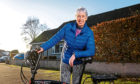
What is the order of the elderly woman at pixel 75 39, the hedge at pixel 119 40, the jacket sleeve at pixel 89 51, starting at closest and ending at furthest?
the jacket sleeve at pixel 89 51 → the elderly woman at pixel 75 39 → the hedge at pixel 119 40

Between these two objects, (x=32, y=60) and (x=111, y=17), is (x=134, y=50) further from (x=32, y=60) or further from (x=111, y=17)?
(x=111, y=17)

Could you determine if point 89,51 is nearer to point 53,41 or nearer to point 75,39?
point 75,39

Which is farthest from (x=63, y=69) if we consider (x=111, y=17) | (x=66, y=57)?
(x=111, y=17)

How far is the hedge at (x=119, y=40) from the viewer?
35.9ft

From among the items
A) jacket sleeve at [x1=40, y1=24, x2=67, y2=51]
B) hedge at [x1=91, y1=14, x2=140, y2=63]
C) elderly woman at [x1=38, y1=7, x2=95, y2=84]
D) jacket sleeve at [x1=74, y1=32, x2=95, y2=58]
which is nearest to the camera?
jacket sleeve at [x1=74, y1=32, x2=95, y2=58]

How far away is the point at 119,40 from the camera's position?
38.0ft

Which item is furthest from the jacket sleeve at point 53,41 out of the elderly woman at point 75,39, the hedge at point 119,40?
the hedge at point 119,40

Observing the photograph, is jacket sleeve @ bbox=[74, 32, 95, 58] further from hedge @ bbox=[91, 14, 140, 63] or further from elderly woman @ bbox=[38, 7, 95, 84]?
hedge @ bbox=[91, 14, 140, 63]

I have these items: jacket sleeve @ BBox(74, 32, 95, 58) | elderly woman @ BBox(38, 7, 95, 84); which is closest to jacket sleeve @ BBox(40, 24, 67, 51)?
elderly woman @ BBox(38, 7, 95, 84)

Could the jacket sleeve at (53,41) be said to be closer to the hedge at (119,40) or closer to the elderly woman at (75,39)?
the elderly woman at (75,39)

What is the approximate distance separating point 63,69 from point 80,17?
783mm

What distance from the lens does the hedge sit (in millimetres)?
10953

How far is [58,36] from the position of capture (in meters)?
2.26

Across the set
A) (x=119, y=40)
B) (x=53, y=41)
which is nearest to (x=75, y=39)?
(x=53, y=41)
